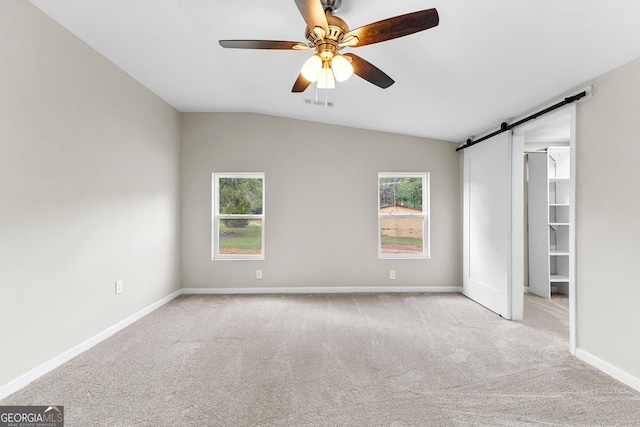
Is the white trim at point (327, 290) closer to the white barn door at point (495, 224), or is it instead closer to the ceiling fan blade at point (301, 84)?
the white barn door at point (495, 224)

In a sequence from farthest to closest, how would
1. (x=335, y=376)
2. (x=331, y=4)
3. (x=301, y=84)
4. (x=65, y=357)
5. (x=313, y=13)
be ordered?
(x=65, y=357), (x=301, y=84), (x=335, y=376), (x=331, y=4), (x=313, y=13)

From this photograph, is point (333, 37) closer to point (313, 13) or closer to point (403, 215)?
point (313, 13)

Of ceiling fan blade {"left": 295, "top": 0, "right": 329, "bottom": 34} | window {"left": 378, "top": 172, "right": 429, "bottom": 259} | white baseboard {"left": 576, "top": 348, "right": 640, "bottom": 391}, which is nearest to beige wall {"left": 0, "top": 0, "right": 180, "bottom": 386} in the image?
ceiling fan blade {"left": 295, "top": 0, "right": 329, "bottom": 34}

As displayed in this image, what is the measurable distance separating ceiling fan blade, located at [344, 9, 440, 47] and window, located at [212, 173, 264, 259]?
125 inches

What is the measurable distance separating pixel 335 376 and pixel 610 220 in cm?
239

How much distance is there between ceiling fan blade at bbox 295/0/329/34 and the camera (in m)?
1.56

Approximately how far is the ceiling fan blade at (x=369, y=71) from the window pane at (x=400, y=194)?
8.76 feet

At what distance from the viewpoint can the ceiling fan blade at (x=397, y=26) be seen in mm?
1526

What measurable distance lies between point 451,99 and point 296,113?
215 centimetres

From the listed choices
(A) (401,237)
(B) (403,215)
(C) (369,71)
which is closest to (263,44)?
(C) (369,71)

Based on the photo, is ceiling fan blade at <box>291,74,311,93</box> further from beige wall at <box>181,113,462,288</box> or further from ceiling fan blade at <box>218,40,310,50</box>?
beige wall at <box>181,113,462,288</box>

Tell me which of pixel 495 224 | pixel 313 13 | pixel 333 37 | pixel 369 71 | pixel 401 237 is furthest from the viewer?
pixel 401 237

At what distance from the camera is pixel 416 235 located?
481 cm

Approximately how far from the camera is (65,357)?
2.50m
